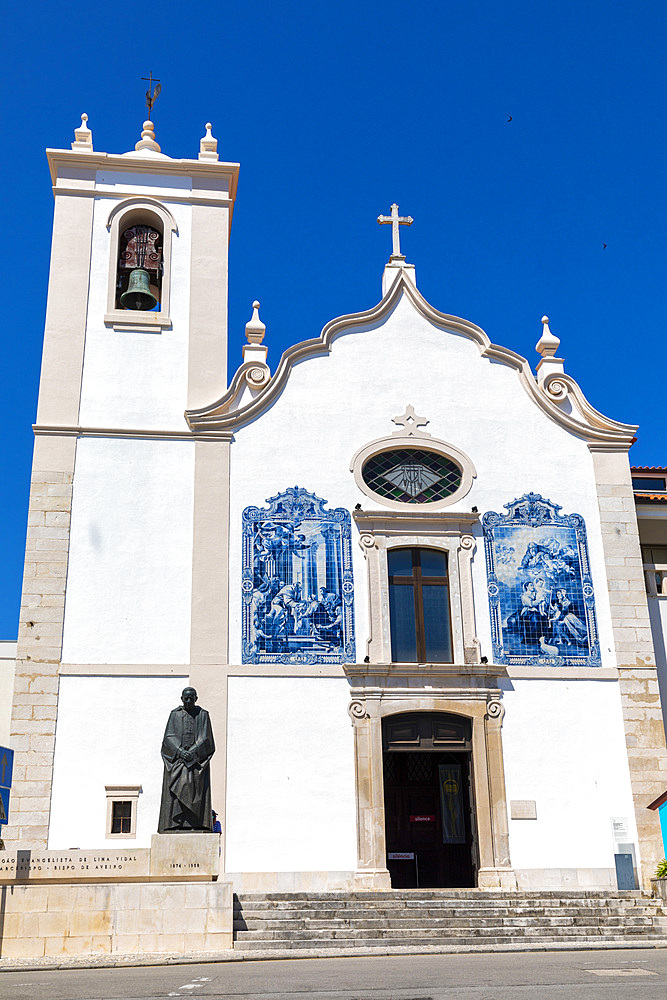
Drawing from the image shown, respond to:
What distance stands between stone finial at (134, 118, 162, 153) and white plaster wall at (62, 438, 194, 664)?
308 inches

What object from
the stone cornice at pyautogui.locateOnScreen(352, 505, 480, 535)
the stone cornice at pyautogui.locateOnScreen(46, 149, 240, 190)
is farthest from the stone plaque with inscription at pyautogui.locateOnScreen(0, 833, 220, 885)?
the stone cornice at pyautogui.locateOnScreen(46, 149, 240, 190)

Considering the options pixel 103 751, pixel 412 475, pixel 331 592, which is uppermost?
pixel 412 475

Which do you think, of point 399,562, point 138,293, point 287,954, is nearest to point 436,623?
point 399,562

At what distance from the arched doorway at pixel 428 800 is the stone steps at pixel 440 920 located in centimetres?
214

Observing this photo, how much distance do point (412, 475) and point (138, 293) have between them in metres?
6.63

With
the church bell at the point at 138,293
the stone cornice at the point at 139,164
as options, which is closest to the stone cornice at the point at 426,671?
the church bell at the point at 138,293

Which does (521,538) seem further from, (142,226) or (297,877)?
Result: (142,226)

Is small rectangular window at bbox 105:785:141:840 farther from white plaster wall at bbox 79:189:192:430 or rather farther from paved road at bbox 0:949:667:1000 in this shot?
white plaster wall at bbox 79:189:192:430

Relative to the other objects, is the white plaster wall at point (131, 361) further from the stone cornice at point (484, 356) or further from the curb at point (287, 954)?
the curb at point (287, 954)

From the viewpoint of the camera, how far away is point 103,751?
1739cm

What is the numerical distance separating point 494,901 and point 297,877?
127 inches

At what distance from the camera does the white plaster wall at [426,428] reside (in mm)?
19625

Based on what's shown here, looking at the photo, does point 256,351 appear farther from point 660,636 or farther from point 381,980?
point 381,980

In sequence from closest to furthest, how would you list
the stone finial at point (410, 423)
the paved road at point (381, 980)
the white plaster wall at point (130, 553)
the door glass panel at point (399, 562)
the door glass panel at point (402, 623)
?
the paved road at point (381, 980) → the white plaster wall at point (130, 553) → the door glass panel at point (402, 623) → the door glass panel at point (399, 562) → the stone finial at point (410, 423)
